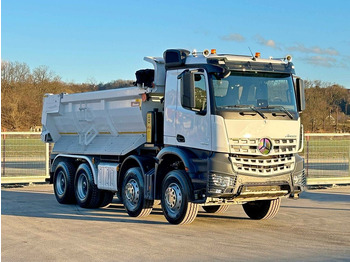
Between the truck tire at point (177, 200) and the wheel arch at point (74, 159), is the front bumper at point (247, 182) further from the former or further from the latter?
the wheel arch at point (74, 159)

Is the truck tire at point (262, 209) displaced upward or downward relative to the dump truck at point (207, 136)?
downward

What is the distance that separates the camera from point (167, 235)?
10.3m

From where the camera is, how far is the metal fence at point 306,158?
2062 centimetres

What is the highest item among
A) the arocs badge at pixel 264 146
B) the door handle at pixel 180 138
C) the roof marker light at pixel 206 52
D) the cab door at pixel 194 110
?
the roof marker light at pixel 206 52

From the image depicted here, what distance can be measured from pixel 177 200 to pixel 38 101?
37138 millimetres

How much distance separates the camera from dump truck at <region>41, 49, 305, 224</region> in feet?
35.4

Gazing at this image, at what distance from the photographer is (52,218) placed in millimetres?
12703

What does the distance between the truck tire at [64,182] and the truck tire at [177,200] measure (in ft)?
14.6

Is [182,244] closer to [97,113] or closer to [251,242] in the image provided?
[251,242]

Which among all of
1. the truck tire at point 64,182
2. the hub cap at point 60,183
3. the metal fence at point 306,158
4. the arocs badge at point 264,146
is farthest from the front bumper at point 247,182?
the metal fence at point 306,158

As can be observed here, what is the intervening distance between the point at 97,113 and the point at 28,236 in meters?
4.91

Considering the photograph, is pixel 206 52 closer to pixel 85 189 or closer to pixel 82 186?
pixel 85 189

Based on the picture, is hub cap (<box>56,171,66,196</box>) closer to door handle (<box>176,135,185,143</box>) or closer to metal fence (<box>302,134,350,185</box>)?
door handle (<box>176,135,185,143</box>)

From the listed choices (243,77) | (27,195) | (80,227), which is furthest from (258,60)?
(27,195)
